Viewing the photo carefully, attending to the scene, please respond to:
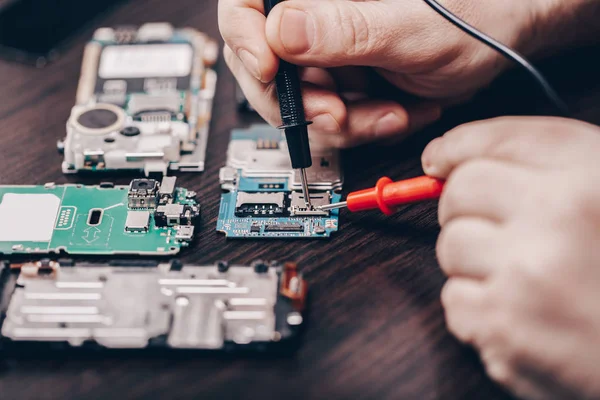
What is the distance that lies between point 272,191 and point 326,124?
6.6 inches

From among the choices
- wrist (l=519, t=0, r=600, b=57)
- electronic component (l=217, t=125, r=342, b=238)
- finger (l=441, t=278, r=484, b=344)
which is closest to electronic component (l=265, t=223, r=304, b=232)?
electronic component (l=217, t=125, r=342, b=238)

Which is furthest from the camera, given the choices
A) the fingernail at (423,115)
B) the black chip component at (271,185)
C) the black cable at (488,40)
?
the fingernail at (423,115)

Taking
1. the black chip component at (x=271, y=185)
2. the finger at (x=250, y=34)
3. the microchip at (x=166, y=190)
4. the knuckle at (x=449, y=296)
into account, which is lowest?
the black chip component at (x=271, y=185)

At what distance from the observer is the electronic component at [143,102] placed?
1.38 metres

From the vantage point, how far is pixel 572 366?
89 centimetres

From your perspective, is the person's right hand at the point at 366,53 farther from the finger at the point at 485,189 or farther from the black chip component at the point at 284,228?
the finger at the point at 485,189

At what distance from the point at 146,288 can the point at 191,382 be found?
0.18 metres

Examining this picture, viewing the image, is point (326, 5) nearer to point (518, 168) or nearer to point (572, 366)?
point (518, 168)

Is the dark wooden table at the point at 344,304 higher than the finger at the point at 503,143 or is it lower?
lower

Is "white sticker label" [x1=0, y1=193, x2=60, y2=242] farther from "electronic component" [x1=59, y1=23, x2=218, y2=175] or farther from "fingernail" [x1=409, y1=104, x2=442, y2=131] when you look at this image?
"fingernail" [x1=409, y1=104, x2=442, y2=131]

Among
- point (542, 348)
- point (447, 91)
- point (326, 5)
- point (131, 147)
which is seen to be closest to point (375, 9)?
point (326, 5)

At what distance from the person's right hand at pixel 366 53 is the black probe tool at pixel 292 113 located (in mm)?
26

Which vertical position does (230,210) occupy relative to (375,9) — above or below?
below

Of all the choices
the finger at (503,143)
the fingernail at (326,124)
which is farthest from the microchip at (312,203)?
the finger at (503,143)
